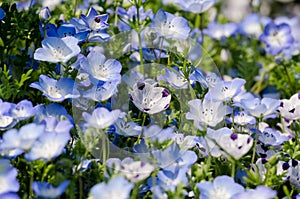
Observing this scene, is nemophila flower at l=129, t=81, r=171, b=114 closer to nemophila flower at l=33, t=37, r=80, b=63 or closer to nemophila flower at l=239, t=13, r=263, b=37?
nemophila flower at l=33, t=37, r=80, b=63

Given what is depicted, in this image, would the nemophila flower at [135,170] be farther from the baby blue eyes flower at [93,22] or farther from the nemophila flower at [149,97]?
the baby blue eyes flower at [93,22]

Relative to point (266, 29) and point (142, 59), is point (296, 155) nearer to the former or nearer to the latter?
point (142, 59)

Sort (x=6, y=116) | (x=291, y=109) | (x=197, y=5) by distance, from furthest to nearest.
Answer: (x=197, y=5) < (x=291, y=109) < (x=6, y=116)

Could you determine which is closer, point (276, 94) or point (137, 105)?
point (137, 105)

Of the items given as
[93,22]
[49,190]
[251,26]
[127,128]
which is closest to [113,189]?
[49,190]

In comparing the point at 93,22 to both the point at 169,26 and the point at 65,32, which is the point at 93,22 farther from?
the point at 169,26

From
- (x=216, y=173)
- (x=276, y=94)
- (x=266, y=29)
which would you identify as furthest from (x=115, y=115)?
(x=266, y=29)
